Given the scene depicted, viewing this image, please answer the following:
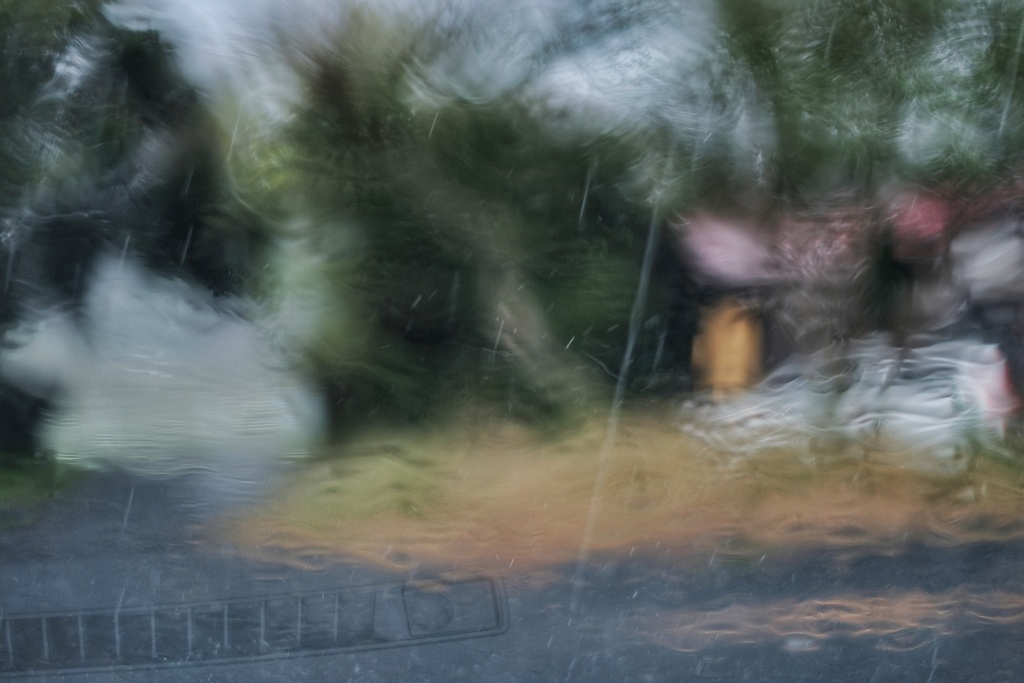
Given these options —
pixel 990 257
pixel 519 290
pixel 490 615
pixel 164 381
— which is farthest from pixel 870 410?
pixel 164 381

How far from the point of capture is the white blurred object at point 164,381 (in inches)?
184

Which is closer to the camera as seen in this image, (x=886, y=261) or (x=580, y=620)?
(x=580, y=620)

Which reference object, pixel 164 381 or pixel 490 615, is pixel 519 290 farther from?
pixel 164 381

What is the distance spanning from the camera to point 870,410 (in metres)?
4.89

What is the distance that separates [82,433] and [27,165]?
105 centimetres

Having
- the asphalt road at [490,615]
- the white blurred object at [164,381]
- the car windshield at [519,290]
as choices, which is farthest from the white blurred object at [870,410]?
the white blurred object at [164,381]

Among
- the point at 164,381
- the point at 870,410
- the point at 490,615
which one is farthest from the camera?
the point at 870,410

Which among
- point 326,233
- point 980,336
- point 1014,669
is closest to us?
point 1014,669

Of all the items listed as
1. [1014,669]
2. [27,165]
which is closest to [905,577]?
[1014,669]

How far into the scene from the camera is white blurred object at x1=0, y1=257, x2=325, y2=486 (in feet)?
15.3

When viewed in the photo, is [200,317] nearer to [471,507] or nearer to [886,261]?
[471,507]

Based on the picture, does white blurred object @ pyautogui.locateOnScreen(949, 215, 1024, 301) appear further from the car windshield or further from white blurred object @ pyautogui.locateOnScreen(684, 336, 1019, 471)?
white blurred object @ pyautogui.locateOnScreen(684, 336, 1019, 471)

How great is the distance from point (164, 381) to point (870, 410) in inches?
111

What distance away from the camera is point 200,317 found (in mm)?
4656
